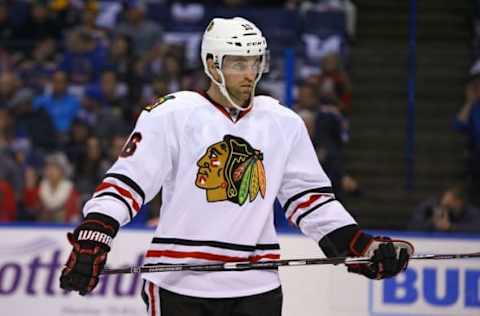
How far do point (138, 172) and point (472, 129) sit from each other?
15.3ft

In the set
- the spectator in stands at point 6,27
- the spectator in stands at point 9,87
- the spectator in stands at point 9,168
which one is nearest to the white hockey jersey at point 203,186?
the spectator in stands at point 9,168

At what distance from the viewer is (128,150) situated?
3.83 metres

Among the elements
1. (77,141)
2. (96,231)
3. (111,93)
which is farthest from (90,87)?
(96,231)

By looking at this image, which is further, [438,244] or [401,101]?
[401,101]

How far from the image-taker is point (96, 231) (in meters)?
3.64

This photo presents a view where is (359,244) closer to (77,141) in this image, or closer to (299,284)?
(299,284)

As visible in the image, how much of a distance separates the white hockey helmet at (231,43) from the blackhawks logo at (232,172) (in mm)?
135

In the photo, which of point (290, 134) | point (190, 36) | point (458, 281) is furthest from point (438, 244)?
point (190, 36)

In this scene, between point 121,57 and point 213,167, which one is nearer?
point 213,167

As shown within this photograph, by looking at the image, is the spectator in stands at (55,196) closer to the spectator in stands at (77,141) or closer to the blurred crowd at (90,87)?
the blurred crowd at (90,87)

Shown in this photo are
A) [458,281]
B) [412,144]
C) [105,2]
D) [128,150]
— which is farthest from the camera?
[105,2]

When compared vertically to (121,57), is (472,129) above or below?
below

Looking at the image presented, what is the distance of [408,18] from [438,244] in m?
3.51

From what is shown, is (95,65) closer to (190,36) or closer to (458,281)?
(190,36)
